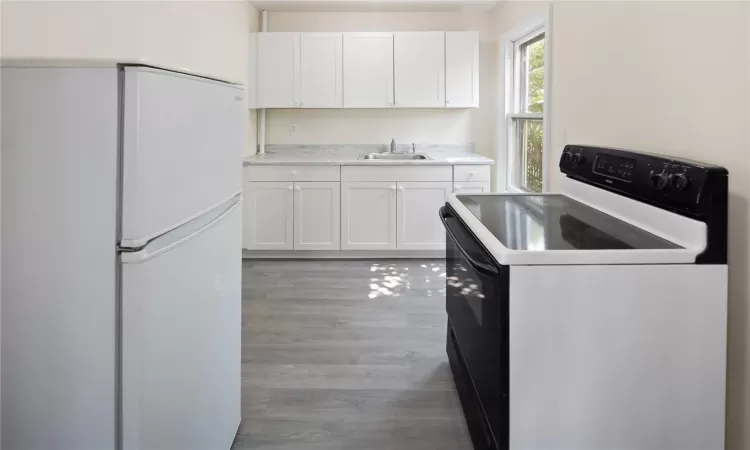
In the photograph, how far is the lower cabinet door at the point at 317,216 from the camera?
472 centimetres

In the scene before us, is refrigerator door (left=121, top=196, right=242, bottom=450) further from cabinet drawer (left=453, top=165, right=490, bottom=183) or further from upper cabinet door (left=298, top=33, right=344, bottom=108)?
upper cabinet door (left=298, top=33, right=344, bottom=108)

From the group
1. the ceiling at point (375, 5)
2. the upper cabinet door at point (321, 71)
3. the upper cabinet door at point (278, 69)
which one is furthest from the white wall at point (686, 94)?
the upper cabinet door at point (278, 69)

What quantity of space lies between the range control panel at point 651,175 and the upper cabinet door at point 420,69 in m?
2.89

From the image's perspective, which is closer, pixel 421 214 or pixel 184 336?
pixel 184 336

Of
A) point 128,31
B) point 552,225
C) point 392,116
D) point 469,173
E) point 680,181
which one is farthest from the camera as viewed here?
point 392,116

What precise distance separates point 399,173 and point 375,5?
1583mm

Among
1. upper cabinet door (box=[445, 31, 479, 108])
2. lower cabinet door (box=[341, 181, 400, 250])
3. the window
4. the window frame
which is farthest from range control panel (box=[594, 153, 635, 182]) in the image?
upper cabinet door (box=[445, 31, 479, 108])

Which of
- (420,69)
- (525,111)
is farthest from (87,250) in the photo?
(420,69)

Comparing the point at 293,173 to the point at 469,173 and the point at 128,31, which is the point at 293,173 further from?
the point at 128,31

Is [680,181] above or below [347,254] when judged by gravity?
above

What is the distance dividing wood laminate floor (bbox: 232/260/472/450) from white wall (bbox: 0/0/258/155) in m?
1.28

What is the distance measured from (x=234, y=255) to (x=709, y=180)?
1.40 m

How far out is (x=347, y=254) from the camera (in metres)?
4.84

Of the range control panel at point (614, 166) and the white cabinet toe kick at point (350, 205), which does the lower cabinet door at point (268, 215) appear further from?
the range control panel at point (614, 166)
